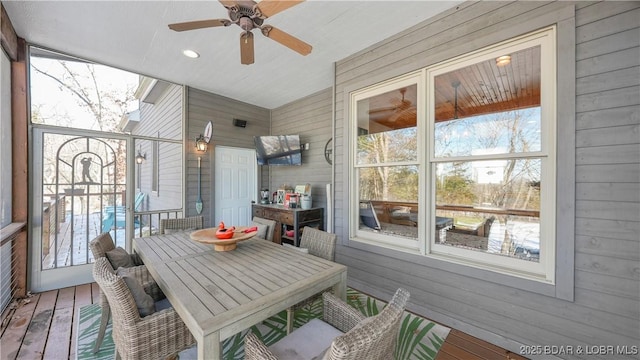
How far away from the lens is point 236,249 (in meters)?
2.19

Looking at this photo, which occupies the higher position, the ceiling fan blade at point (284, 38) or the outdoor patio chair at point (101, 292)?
the ceiling fan blade at point (284, 38)

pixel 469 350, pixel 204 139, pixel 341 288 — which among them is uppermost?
pixel 204 139

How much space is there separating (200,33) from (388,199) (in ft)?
9.97

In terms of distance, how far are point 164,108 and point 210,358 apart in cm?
456

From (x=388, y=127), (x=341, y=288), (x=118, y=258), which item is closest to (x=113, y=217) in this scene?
(x=118, y=258)

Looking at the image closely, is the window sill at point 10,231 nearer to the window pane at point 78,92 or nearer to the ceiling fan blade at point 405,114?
the window pane at point 78,92

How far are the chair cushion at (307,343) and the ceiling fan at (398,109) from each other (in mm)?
2414

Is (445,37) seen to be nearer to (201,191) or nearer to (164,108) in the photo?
(201,191)

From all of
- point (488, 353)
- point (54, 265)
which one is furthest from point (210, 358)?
point (54, 265)

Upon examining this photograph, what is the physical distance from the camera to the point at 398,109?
120 inches

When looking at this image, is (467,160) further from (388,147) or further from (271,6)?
(271,6)

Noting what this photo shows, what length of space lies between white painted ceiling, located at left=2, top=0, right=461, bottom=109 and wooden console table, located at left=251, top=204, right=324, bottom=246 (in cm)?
226

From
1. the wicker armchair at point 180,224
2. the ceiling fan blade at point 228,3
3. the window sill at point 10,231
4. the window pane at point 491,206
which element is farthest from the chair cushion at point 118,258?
the window pane at point 491,206

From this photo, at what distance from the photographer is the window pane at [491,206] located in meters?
2.02
